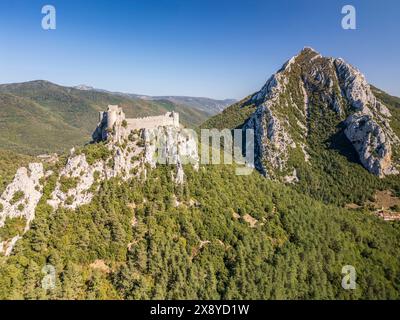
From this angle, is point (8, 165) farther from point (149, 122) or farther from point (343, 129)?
point (343, 129)

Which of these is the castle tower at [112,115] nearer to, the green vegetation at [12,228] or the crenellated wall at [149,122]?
the crenellated wall at [149,122]

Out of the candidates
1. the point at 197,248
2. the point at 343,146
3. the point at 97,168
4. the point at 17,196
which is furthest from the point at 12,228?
the point at 343,146

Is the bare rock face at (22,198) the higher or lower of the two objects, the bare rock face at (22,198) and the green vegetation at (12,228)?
the higher

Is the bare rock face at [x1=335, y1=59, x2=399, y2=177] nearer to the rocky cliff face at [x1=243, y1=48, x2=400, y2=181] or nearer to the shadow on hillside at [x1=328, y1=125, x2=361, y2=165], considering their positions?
the rocky cliff face at [x1=243, y1=48, x2=400, y2=181]

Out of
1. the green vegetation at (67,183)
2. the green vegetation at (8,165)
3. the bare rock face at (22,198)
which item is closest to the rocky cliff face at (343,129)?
the green vegetation at (8,165)

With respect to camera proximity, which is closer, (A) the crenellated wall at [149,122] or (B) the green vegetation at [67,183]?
(B) the green vegetation at [67,183]

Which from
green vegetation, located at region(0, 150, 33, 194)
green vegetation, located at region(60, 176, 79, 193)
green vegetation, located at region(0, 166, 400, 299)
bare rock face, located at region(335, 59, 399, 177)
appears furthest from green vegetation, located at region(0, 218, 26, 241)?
bare rock face, located at region(335, 59, 399, 177)

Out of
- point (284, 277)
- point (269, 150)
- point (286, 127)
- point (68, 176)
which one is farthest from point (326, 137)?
point (68, 176)
